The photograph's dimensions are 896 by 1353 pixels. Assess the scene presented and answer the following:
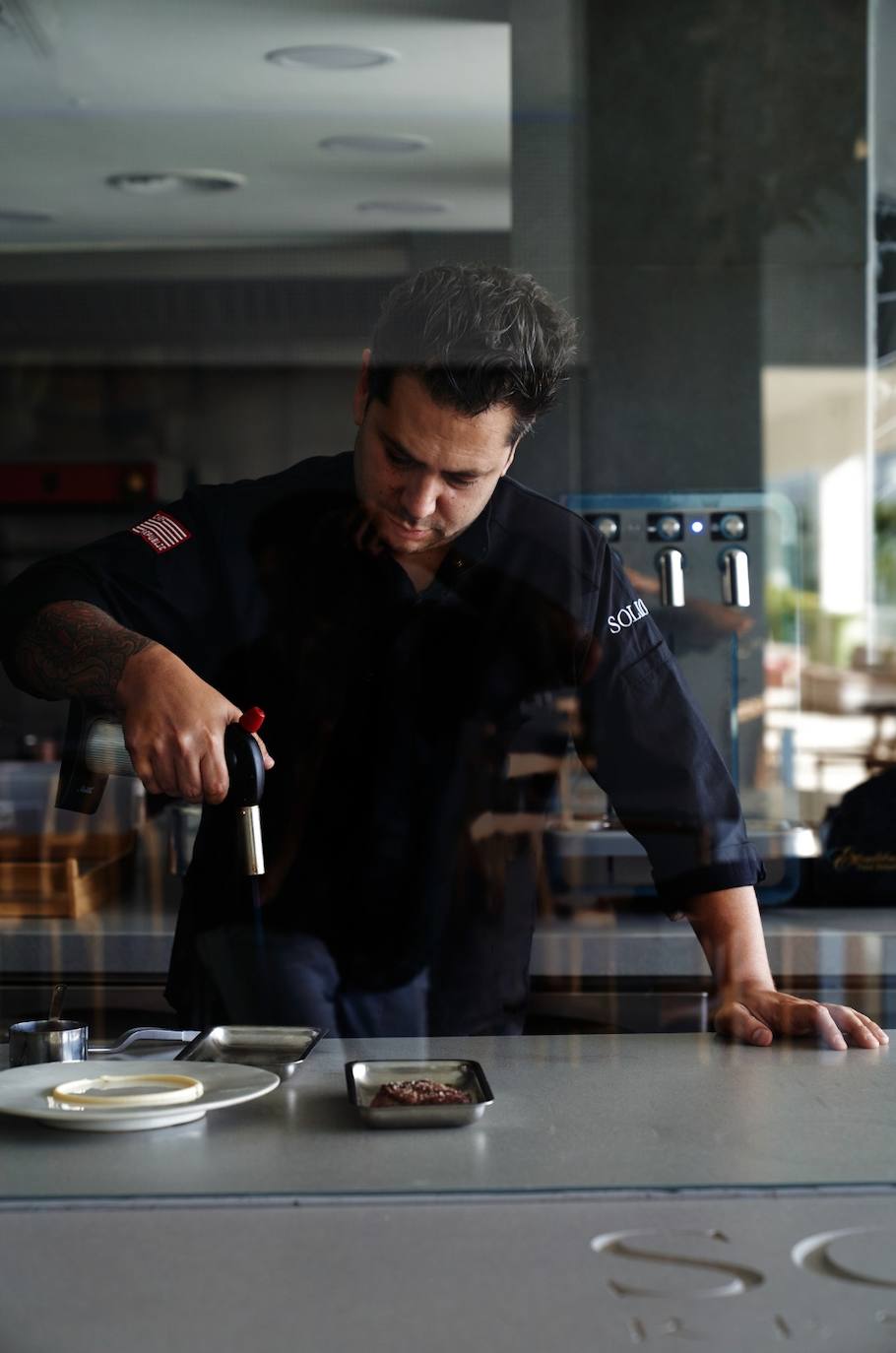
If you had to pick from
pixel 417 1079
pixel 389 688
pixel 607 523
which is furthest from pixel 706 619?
pixel 417 1079

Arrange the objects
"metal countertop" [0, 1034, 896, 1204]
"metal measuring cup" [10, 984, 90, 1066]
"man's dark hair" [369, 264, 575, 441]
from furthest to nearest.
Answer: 1. "man's dark hair" [369, 264, 575, 441]
2. "metal measuring cup" [10, 984, 90, 1066]
3. "metal countertop" [0, 1034, 896, 1204]

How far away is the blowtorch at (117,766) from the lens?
1497 mm

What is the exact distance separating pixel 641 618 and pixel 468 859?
17.8 inches

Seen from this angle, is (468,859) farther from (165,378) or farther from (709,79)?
(709,79)

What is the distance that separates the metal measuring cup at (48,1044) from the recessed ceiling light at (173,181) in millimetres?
1443

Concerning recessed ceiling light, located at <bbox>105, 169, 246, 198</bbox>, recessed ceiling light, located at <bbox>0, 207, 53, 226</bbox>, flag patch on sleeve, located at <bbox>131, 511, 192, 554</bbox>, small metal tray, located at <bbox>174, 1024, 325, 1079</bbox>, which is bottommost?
small metal tray, located at <bbox>174, 1024, 325, 1079</bbox>

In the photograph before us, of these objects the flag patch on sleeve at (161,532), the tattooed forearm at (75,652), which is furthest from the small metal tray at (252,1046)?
the flag patch on sleeve at (161,532)

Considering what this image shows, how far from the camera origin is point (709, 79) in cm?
261

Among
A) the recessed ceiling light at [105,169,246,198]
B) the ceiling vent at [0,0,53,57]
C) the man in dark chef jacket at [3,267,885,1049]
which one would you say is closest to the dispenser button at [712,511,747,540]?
the man in dark chef jacket at [3,267,885,1049]

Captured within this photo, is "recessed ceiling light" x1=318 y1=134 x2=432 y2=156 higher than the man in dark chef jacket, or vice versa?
"recessed ceiling light" x1=318 y1=134 x2=432 y2=156

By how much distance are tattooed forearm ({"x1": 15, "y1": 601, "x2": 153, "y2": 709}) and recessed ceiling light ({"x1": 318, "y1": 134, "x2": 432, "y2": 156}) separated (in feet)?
3.49

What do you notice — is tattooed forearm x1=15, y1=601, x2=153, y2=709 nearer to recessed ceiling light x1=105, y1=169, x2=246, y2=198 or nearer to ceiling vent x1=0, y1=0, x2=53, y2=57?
recessed ceiling light x1=105, y1=169, x2=246, y2=198

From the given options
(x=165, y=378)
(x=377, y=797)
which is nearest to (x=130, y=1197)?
(x=377, y=797)

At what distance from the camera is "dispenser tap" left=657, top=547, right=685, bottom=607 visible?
2311mm
